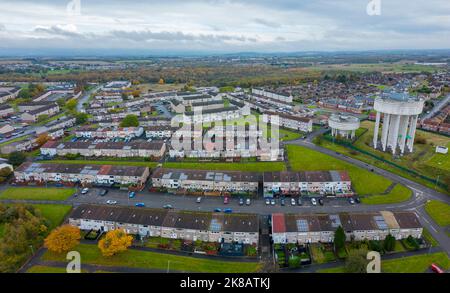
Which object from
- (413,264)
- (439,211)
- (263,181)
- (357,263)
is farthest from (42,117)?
(439,211)

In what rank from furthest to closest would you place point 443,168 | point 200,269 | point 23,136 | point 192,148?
1. point 23,136
2. point 192,148
3. point 443,168
4. point 200,269

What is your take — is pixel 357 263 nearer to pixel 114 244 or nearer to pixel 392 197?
pixel 392 197

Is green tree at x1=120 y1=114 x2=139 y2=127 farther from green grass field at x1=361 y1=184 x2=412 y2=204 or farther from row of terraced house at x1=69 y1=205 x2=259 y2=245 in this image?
green grass field at x1=361 y1=184 x2=412 y2=204

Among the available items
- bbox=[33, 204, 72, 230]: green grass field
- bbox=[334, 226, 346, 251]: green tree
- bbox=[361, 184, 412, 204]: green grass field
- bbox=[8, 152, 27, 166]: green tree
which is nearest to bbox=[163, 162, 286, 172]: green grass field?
bbox=[361, 184, 412, 204]: green grass field

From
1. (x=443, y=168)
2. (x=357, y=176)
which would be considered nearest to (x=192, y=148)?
(x=357, y=176)

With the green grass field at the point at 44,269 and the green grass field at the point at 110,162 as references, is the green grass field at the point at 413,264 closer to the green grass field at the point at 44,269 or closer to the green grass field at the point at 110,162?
the green grass field at the point at 44,269

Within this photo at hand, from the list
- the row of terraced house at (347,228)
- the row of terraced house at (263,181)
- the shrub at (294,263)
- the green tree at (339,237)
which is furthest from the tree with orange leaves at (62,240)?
the green tree at (339,237)

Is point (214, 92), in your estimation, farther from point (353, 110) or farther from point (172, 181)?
point (172, 181)
